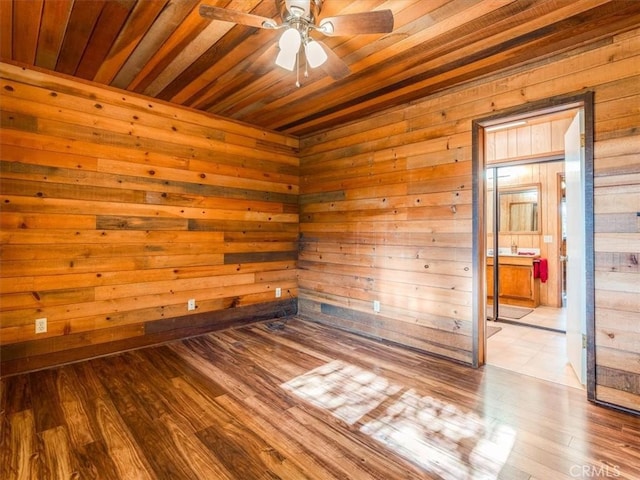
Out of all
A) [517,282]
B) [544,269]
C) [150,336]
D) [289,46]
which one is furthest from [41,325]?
[544,269]

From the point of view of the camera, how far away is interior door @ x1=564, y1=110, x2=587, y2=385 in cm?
246

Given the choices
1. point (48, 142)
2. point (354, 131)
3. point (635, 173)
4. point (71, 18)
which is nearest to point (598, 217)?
point (635, 173)

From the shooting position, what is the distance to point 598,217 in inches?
89.4

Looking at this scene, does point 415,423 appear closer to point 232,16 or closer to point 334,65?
point 334,65

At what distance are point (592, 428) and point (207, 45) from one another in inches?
144

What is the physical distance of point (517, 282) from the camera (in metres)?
5.33

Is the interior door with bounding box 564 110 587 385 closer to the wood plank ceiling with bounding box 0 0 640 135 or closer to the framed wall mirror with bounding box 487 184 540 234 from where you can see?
the wood plank ceiling with bounding box 0 0 640 135

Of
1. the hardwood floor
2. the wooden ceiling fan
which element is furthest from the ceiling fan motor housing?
the hardwood floor

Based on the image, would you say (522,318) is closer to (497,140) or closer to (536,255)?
(536,255)

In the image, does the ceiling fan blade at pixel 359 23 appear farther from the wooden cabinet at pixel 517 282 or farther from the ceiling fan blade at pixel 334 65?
the wooden cabinet at pixel 517 282

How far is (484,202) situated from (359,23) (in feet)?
6.34

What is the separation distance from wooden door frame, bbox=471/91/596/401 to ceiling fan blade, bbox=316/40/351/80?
137 centimetres
